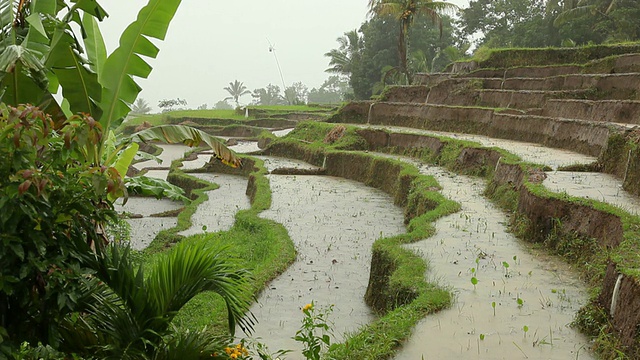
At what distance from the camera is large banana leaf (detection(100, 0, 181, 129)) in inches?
226

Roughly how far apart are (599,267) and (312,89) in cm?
11095

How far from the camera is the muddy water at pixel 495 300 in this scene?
15.5ft

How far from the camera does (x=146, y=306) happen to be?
12.6ft

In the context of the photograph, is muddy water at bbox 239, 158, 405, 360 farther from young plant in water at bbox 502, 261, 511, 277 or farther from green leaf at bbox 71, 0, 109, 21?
green leaf at bbox 71, 0, 109, 21

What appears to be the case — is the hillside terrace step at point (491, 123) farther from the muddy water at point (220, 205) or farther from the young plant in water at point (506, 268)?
the muddy water at point (220, 205)

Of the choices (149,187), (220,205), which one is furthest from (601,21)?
(149,187)

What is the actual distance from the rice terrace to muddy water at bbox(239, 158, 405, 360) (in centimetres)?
4

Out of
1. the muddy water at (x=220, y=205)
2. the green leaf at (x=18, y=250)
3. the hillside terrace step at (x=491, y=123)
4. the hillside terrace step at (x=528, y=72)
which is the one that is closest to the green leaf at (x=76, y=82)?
the green leaf at (x=18, y=250)

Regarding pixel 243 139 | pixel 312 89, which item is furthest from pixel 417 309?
pixel 312 89

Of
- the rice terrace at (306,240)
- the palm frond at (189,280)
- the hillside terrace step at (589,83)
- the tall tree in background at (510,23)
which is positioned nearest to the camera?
the rice terrace at (306,240)

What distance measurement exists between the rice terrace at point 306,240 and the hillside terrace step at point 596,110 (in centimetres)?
5

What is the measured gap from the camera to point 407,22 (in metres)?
26.9

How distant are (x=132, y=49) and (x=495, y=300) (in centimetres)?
392

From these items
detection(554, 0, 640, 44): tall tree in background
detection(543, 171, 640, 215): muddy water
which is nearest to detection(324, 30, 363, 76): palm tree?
detection(554, 0, 640, 44): tall tree in background
